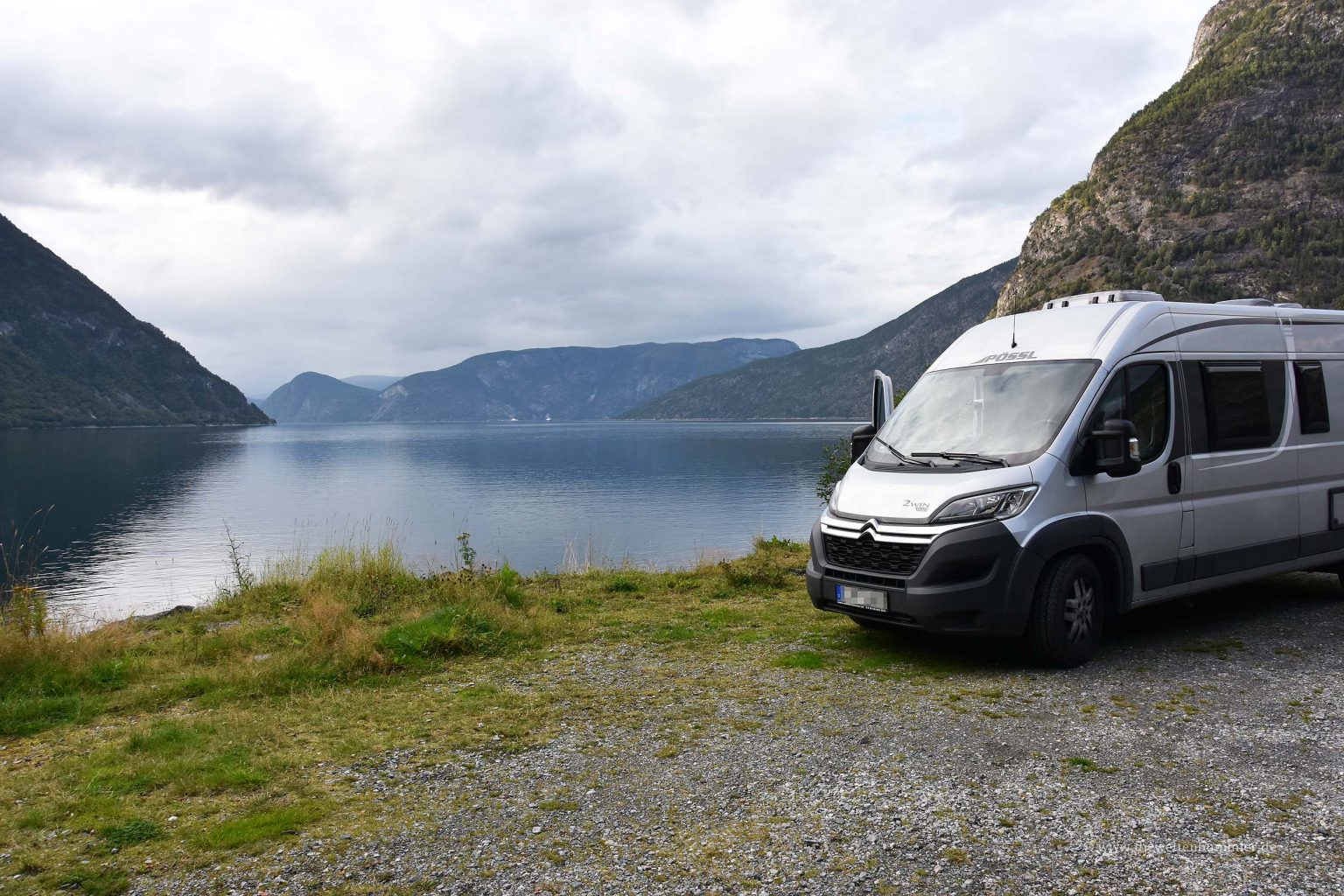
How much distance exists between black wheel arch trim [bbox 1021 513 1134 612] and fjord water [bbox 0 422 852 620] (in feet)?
34.0

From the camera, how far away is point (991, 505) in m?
6.34

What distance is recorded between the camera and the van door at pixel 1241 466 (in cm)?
739

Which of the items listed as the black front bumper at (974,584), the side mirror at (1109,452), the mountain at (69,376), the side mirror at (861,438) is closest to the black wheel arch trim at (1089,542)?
the black front bumper at (974,584)

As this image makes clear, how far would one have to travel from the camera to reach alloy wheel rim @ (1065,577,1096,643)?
668cm

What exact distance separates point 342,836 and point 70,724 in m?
3.55

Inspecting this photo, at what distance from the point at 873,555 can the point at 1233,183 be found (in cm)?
8742

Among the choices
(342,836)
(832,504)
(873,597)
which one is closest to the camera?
(342,836)

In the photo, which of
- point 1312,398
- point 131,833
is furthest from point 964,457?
point 131,833

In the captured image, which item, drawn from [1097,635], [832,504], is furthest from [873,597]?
[1097,635]

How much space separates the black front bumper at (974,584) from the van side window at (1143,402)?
1.53 metres

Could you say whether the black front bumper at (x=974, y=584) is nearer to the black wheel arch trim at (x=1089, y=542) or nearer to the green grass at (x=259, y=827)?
the black wheel arch trim at (x=1089, y=542)

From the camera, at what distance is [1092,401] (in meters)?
6.75

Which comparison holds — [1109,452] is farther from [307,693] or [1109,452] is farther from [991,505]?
[307,693]

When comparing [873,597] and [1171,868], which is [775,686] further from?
[1171,868]
